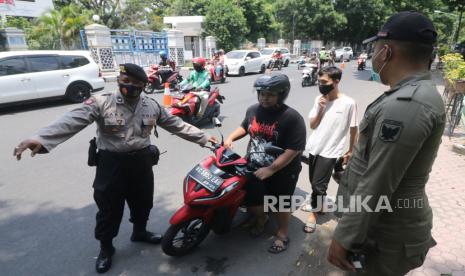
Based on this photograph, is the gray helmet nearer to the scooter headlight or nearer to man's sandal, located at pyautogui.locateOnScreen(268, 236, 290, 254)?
the scooter headlight

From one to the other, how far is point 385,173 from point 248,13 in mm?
34414

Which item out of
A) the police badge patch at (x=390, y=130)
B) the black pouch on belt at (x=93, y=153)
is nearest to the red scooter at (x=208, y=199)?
the black pouch on belt at (x=93, y=153)

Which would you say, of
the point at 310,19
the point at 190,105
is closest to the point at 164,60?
the point at 190,105

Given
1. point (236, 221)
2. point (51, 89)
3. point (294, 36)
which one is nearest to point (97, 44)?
point (51, 89)

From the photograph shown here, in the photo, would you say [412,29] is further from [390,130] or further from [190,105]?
[190,105]

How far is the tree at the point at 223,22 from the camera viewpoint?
2607cm

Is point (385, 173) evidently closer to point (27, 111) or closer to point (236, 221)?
point (236, 221)

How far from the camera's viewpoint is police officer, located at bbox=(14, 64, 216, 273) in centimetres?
238

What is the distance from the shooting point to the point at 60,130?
2229 millimetres

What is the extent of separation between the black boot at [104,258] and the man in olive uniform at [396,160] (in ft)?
6.64

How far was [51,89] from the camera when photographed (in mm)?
9000

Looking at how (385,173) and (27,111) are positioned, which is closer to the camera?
(385,173)

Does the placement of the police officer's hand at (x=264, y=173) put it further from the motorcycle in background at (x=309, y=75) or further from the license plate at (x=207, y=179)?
the motorcycle in background at (x=309, y=75)

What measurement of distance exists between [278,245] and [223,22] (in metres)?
25.7
